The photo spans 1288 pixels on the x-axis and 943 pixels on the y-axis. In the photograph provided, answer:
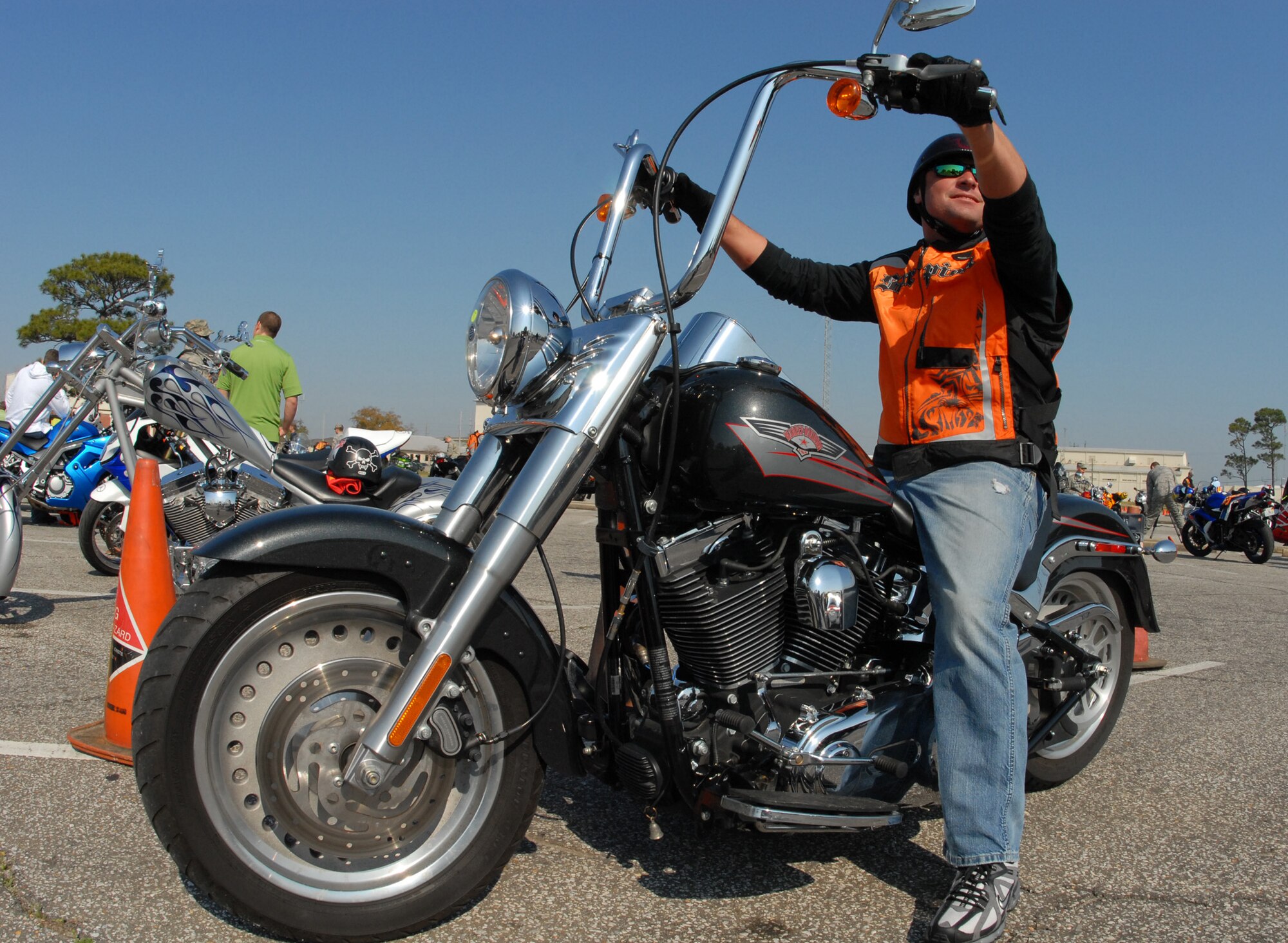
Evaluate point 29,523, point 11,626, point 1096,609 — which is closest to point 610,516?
point 1096,609

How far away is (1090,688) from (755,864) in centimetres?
140

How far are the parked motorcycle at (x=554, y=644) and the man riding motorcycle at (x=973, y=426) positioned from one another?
6.6 inches

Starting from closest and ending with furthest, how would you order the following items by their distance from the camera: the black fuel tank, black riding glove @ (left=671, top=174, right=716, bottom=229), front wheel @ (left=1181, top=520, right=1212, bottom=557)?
the black fuel tank
black riding glove @ (left=671, top=174, right=716, bottom=229)
front wheel @ (left=1181, top=520, right=1212, bottom=557)

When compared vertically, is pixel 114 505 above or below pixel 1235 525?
above

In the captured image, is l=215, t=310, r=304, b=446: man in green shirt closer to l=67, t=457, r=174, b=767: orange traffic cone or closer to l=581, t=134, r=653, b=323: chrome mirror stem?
l=67, t=457, r=174, b=767: orange traffic cone

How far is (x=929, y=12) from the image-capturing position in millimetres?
2045

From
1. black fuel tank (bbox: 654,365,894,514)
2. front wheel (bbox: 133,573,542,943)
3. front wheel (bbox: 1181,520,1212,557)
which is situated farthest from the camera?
front wheel (bbox: 1181,520,1212,557)

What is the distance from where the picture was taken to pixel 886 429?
2.87 meters

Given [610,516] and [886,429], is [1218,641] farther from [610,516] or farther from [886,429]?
[610,516]

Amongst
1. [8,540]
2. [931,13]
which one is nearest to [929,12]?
[931,13]

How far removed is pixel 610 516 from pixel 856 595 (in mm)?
666

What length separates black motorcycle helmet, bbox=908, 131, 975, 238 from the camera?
2701 millimetres

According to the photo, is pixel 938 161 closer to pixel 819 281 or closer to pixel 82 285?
pixel 819 281

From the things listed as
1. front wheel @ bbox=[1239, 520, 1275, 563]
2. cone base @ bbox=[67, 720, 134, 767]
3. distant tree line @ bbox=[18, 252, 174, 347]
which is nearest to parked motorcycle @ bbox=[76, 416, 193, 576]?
cone base @ bbox=[67, 720, 134, 767]
